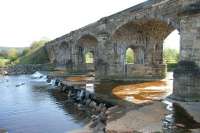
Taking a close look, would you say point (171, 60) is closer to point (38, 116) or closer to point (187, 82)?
point (187, 82)

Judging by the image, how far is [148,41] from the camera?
34531 millimetres

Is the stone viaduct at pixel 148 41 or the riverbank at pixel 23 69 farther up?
the stone viaduct at pixel 148 41

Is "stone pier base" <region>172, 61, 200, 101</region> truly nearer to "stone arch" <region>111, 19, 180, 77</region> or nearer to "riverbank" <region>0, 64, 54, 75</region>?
"stone arch" <region>111, 19, 180, 77</region>

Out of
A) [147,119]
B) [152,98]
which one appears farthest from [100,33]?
[147,119]

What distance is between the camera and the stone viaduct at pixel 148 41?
61.8ft

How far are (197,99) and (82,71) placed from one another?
1381 inches

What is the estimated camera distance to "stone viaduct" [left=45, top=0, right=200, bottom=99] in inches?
741

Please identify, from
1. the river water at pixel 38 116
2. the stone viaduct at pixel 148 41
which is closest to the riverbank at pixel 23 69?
the stone viaduct at pixel 148 41

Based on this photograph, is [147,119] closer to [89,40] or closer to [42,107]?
[42,107]

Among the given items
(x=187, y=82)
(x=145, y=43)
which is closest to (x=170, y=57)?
(x=145, y=43)

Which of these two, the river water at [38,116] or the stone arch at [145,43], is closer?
the river water at [38,116]

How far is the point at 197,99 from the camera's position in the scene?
59.9ft

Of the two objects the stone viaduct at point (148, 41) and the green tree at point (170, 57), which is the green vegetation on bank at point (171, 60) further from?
the stone viaduct at point (148, 41)

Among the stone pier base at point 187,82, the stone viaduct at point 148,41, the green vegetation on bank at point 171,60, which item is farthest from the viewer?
the green vegetation on bank at point 171,60
